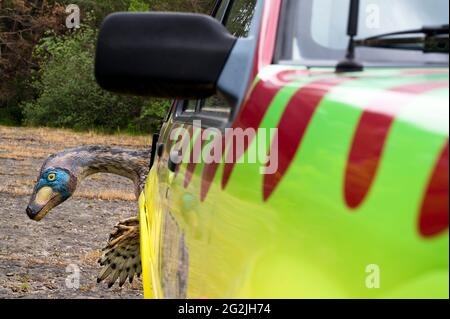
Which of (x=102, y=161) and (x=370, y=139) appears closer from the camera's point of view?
(x=370, y=139)

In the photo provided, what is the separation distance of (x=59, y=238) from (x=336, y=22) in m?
7.09

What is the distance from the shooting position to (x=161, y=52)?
1.61 meters

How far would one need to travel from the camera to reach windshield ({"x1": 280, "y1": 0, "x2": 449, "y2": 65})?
155cm

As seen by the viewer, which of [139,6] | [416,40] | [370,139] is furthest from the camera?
[139,6]

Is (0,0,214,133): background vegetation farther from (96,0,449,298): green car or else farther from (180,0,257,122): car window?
(96,0,449,298): green car

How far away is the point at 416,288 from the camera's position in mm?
949

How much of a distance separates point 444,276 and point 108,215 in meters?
9.48

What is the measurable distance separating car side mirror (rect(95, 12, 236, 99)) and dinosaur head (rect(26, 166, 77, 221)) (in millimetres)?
5355

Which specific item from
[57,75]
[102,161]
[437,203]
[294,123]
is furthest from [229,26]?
[57,75]

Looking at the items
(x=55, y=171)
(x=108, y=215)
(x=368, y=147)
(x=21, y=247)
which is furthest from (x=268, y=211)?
(x=108, y=215)

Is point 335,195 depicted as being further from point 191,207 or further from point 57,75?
point 57,75

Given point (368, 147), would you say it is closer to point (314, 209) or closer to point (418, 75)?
point (314, 209)

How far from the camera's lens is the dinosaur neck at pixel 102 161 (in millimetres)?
6535

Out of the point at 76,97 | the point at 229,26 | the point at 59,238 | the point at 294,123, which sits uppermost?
the point at 294,123
